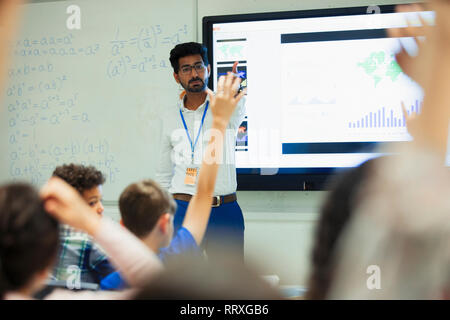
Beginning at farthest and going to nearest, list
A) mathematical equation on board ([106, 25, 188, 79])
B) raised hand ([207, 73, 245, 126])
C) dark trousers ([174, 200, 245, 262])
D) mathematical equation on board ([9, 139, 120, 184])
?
mathematical equation on board ([9, 139, 120, 184]) < mathematical equation on board ([106, 25, 188, 79]) < dark trousers ([174, 200, 245, 262]) < raised hand ([207, 73, 245, 126])

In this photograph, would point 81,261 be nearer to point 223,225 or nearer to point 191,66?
point 223,225

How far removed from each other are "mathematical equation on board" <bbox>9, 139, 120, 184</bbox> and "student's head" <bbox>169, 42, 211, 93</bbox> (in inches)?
45.0

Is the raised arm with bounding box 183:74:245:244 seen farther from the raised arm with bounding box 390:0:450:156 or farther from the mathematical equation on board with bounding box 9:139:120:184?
the mathematical equation on board with bounding box 9:139:120:184

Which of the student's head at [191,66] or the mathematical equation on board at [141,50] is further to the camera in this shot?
the mathematical equation on board at [141,50]

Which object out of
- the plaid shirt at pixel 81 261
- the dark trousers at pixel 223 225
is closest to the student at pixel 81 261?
the plaid shirt at pixel 81 261

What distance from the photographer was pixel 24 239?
1.67ft

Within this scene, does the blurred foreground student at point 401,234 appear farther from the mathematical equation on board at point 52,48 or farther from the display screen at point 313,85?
the mathematical equation on board at point 52,48

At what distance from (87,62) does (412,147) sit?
3.45m

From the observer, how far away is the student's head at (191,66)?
2688 mm

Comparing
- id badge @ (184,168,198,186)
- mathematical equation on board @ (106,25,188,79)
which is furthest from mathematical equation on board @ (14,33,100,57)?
id badge @ (184,168,198,186)

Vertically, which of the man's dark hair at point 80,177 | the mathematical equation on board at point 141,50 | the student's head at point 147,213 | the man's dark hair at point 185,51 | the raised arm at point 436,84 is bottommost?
the student's head at point 147,213

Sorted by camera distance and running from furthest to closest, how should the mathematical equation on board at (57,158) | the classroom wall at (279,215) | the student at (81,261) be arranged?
the mathematical equation on board at (57,158), the classroom wall at (279,215), the student at (81,261)

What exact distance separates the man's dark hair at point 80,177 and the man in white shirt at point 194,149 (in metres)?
0.97

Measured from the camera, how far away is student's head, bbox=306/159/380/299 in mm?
441
